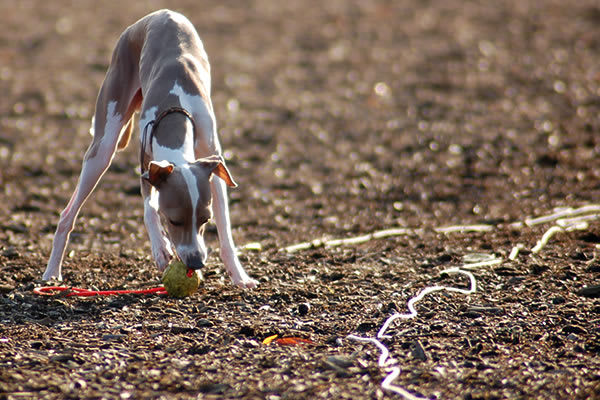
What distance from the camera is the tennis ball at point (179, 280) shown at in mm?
6188

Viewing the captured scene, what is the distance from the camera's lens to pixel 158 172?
5.79 metres

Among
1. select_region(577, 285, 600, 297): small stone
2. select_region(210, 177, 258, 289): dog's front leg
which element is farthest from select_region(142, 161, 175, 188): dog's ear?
select_region(577, 285, 600, 297): small stone

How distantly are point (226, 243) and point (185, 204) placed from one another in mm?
819

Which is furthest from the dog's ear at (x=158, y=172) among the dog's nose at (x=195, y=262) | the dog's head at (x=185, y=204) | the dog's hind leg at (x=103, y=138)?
the dog's hind leg at (x=103, y=138)

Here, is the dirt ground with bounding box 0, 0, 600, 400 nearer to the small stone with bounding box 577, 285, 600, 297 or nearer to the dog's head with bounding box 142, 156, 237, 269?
the small stone with bounding box 577, 285, 600, 297

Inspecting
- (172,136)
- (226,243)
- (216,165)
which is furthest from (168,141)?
(226,243)

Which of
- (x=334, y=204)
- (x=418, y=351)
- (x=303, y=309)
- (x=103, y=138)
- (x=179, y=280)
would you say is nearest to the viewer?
(x=418, y=351)

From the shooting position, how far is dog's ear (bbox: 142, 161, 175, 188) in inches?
226

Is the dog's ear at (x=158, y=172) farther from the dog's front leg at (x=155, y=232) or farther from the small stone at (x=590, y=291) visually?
the small stone at (x=590, y=291)

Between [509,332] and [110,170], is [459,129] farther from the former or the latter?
[509,332]

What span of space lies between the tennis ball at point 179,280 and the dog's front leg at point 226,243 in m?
0.34

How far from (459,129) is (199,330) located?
7.57m

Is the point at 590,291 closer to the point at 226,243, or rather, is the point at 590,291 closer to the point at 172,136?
the point at 226,243

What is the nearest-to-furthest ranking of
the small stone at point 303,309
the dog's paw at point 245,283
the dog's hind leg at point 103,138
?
1. the small stone at point 303,309
2. the dog's paw at point 245,283
3. the dog's hind leg at point 103,138
